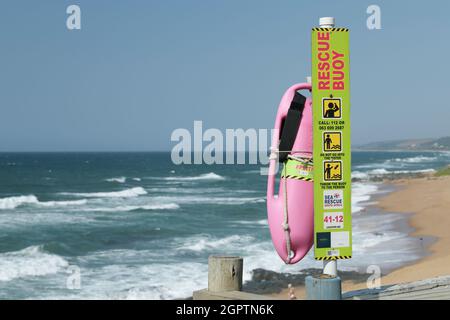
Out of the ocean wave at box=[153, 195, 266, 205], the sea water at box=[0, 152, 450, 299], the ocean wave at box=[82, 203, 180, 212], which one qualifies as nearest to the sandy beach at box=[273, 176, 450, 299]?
the sea water at box=[0, 152, 450, 299]

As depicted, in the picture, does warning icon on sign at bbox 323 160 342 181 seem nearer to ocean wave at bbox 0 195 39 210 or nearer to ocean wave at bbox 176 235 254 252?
ocean wave at bbox 176 235 254 252

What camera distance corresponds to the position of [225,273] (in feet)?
19.7

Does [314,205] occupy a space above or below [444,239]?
above

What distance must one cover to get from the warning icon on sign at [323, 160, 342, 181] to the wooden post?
1108 millimetres

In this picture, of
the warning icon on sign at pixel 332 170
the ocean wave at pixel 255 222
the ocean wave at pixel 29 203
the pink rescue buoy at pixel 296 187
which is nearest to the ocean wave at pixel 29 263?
the ocean wave at pixel 255 222

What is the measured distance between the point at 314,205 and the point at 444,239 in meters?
19.4

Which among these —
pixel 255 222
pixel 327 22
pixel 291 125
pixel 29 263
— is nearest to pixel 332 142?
pixel 291 125

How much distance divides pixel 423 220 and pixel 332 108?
25.1 meters

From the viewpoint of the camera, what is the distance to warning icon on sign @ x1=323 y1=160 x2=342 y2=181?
6.25m

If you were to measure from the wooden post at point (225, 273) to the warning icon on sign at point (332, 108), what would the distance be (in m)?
1.51

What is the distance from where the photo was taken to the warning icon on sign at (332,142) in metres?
6.21

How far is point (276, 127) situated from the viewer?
6.88m
